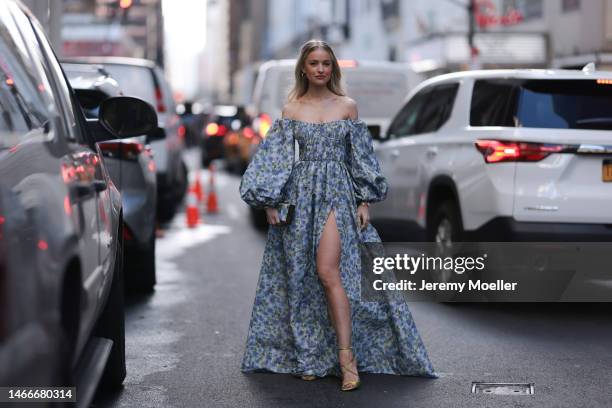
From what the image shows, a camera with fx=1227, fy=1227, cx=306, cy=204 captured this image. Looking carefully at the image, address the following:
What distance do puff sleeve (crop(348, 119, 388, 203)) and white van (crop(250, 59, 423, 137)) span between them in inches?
323

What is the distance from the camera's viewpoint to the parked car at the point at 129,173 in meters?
8.33

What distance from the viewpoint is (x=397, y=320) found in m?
6.17

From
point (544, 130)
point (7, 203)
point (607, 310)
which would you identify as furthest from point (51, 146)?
point (607, 310)

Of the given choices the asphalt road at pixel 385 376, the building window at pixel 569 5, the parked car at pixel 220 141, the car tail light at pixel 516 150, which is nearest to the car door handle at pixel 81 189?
the asphalt road at pixel 385 376

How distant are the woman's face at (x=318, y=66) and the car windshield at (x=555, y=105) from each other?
271cm

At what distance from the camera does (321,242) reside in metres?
6.02

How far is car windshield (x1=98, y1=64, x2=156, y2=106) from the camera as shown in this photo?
13.3 meters

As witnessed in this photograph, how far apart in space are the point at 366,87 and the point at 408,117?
4054 mm

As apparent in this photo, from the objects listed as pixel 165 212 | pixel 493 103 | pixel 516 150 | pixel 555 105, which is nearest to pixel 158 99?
pixel 165 212

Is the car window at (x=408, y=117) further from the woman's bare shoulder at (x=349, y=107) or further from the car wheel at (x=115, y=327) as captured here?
the car wheel at (x=115, y=327)

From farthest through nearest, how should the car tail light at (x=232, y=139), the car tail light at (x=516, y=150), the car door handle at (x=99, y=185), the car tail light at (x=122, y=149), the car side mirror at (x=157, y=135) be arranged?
the car tail light at (x=232, y=139), the car side mirror at (x=157, y=135), the car tail light at (x=122, y=149), the car tail light at (x=516, y=150), the car door handle at (x=99, y=185)

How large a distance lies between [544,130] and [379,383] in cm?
282

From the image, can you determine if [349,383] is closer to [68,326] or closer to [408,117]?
[68,326]

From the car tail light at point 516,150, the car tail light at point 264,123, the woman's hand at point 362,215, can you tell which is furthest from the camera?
the car tail light at point 264,123
